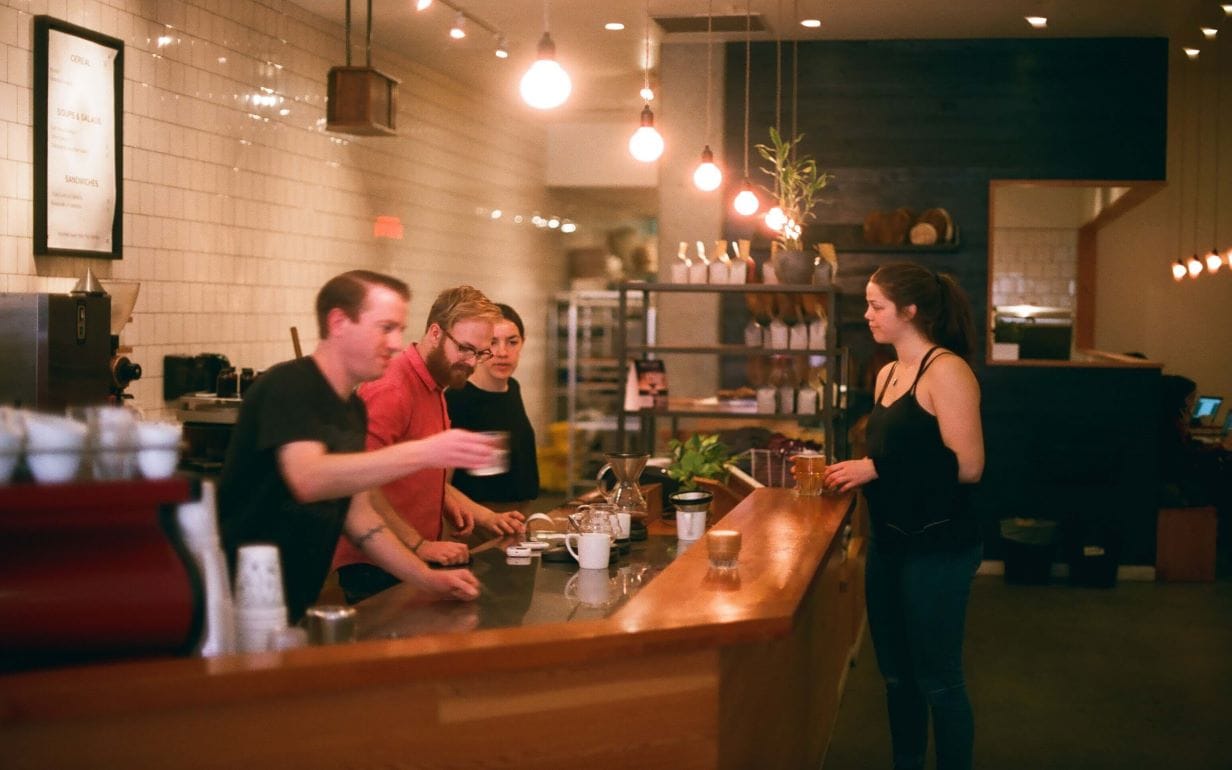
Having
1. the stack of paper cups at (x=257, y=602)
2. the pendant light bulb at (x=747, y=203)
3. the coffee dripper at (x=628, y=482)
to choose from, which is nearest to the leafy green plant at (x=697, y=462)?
the coffee dripper at (x=628, y=482)

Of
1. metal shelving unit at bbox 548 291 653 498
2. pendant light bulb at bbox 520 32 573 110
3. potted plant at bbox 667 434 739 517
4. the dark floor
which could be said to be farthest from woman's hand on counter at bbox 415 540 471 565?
metal shelving unit at bbox 548 291 653 498

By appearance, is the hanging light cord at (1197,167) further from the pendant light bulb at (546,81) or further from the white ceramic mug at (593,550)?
the white ceramic mug at (593,550)

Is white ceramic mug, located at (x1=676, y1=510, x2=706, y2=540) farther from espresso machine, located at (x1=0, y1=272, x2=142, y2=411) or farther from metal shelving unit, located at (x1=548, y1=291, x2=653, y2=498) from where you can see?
metal shelving unit, located at (x1=548, y1=291, x2=653, y2=498)

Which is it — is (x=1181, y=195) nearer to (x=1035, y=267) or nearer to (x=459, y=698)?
(x=1035, y=267)

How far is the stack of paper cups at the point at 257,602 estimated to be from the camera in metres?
2.51

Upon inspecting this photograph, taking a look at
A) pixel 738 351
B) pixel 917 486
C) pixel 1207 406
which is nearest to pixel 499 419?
pixel 917 486

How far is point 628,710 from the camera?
8.91 ft

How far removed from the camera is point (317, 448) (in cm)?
286

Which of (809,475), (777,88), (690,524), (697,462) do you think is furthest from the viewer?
(777,88)

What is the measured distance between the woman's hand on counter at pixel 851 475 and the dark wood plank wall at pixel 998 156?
4480 millimetres

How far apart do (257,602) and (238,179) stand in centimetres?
538

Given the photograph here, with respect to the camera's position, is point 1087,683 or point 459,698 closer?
point 459,698

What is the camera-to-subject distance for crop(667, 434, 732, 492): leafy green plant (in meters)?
5.44

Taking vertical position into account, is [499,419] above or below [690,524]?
above
